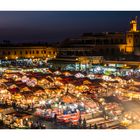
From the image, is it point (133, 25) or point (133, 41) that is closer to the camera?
point (133, 25)

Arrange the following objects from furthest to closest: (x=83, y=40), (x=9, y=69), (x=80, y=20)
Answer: (x=9, y=69) < (x=83, y=40) < (x=80, y=20)

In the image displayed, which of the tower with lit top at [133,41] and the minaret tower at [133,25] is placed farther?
the tower with lit top at [133,41]

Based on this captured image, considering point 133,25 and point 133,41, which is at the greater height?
point 133,25

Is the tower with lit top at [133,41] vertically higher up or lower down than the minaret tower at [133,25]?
lower down

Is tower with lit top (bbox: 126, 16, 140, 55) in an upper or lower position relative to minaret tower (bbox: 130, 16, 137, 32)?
lower

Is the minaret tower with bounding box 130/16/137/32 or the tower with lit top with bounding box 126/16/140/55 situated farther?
the tower with lit top with bounding box 126/16/140/55

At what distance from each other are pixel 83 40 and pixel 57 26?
0.80m

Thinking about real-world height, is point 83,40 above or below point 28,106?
above
